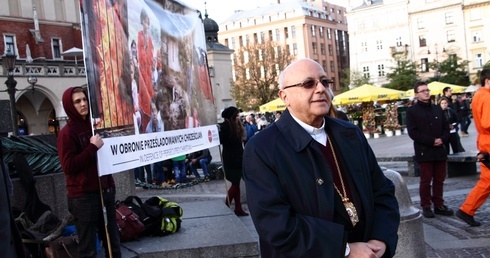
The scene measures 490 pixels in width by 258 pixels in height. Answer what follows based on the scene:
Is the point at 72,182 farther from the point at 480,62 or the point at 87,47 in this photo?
the point at 480,62

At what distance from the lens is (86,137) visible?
4855 millimetres

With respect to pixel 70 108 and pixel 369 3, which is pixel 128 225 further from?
pixel 369 3

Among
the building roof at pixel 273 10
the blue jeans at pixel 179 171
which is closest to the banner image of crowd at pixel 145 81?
the blue jeans at pixel 179 171

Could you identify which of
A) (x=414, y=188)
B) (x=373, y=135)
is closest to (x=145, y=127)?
(x=414, y=188)

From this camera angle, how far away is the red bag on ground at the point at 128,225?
5598 mm

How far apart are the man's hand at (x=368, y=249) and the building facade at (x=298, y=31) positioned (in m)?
102

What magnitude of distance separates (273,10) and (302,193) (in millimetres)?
112034

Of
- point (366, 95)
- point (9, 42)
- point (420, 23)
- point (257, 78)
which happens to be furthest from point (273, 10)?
point (366, 95)

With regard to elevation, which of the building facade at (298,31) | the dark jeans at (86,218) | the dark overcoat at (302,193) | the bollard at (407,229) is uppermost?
the building facade at (298,31)

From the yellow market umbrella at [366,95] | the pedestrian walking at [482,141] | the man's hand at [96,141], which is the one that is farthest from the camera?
the yellow market umbrella at [366,95]

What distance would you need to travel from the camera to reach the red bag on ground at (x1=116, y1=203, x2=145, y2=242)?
560 cm

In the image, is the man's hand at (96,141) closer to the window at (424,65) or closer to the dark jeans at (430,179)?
the dark jeans at (430,179)

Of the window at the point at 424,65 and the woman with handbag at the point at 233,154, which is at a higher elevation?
the window at the point at 424,65

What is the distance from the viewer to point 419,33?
7862 cm
